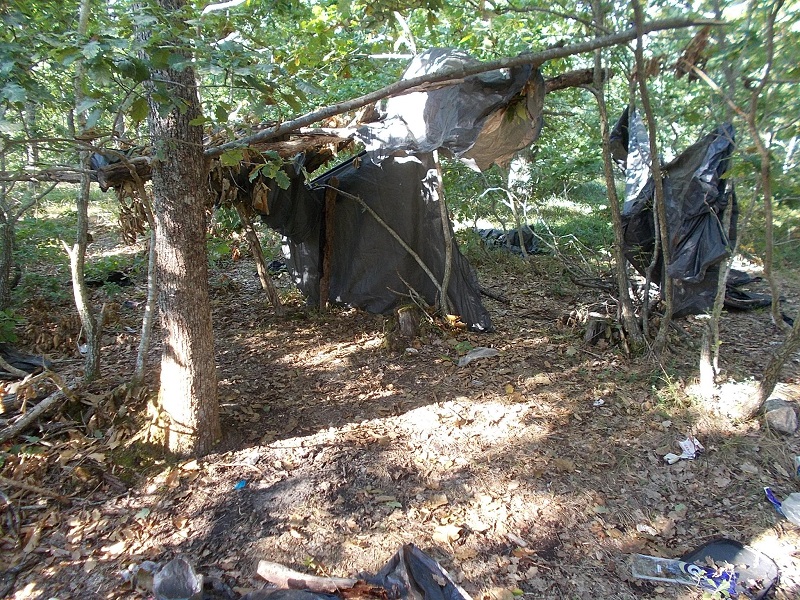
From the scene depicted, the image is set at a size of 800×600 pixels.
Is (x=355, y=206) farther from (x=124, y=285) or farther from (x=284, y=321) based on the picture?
(x=124, y=285)

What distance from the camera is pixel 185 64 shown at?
6.01 feet

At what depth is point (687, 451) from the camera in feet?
10.9

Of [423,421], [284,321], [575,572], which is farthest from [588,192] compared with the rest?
[575,572]

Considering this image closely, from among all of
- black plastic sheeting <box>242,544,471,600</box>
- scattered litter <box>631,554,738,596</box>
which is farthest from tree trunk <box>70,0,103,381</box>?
scattered litter <box>631,554,738,596</box>

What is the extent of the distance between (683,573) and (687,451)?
3.61 feet

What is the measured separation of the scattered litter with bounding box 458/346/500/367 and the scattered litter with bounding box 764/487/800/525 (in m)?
2.47

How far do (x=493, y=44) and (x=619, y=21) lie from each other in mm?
2312

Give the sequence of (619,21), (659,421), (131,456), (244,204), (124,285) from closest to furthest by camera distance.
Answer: (131,456)
(659,421)
(619,21)
(244,204)
(124,285)

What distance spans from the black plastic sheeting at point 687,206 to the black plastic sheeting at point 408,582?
304 centimetres

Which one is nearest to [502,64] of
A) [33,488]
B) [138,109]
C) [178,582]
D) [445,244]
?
[138,109]

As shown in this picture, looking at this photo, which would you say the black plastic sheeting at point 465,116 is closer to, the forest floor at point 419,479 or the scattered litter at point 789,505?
the forest floor at point 419,479

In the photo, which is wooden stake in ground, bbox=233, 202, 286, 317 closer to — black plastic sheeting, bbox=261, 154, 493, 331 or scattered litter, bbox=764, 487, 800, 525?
black plastic sheeting, bbox=261, 154, 493, 331

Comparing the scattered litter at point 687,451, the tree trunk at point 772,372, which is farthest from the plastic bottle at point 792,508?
the tree trunk at point 772,372

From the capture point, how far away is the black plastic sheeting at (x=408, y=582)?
216 cm
